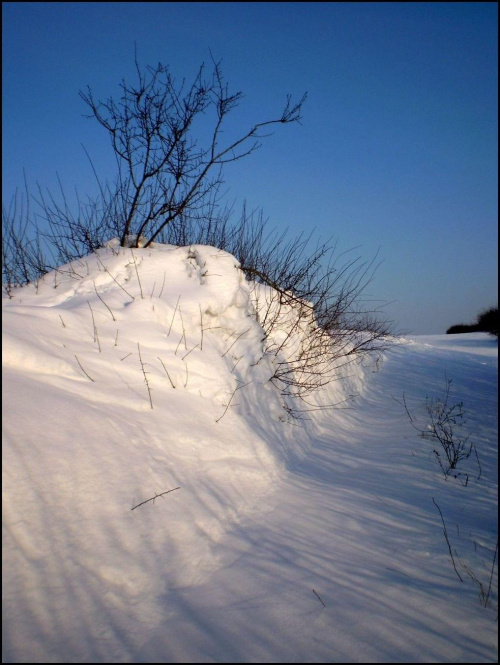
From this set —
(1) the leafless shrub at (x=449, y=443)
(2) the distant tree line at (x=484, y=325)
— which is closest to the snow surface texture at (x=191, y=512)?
(1) the leafless shrub at (x=449, y=443)

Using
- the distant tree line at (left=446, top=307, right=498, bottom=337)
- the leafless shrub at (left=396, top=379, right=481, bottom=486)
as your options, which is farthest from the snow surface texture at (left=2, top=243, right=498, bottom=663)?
the distant tree line at (left=446, top=307, right=498, bottom=337)

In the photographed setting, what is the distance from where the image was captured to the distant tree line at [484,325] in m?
17.1

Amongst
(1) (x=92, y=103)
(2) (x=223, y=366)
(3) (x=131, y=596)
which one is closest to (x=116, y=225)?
(1) (x=92, y=103)

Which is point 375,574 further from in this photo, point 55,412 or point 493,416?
point 493,416

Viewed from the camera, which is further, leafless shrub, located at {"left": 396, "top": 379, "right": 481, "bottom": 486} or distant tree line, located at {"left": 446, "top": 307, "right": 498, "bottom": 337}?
distant tree line, located at {"left": 446, "top": 307, "right": 498, "bottom": 337}

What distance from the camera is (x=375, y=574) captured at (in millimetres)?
1588

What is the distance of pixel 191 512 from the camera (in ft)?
6.13

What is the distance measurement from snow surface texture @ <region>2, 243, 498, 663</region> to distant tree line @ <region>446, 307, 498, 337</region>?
16.5 meters

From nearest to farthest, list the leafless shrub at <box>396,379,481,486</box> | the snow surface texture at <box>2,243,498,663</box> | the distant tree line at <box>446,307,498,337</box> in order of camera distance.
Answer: the snow surface texture at <box>2,243,498,663</box>
the leafless shrub at <box>396,379,481,486</box>
the distant tree line at <box>446,307,498,337</box>

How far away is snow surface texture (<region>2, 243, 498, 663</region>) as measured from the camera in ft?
4.02

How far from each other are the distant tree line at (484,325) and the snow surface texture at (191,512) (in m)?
16.5

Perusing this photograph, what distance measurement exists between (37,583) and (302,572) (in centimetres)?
108

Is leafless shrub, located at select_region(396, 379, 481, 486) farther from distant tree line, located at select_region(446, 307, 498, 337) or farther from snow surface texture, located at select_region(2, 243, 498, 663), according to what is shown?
distant tree line, located at select_region(446, 307, 498, 337)

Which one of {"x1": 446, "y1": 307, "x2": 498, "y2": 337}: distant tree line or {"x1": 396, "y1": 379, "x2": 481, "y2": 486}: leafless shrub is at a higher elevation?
{"x1": 446, "y1": 307, "x2": 498, "y2": 337}: distant tree line
